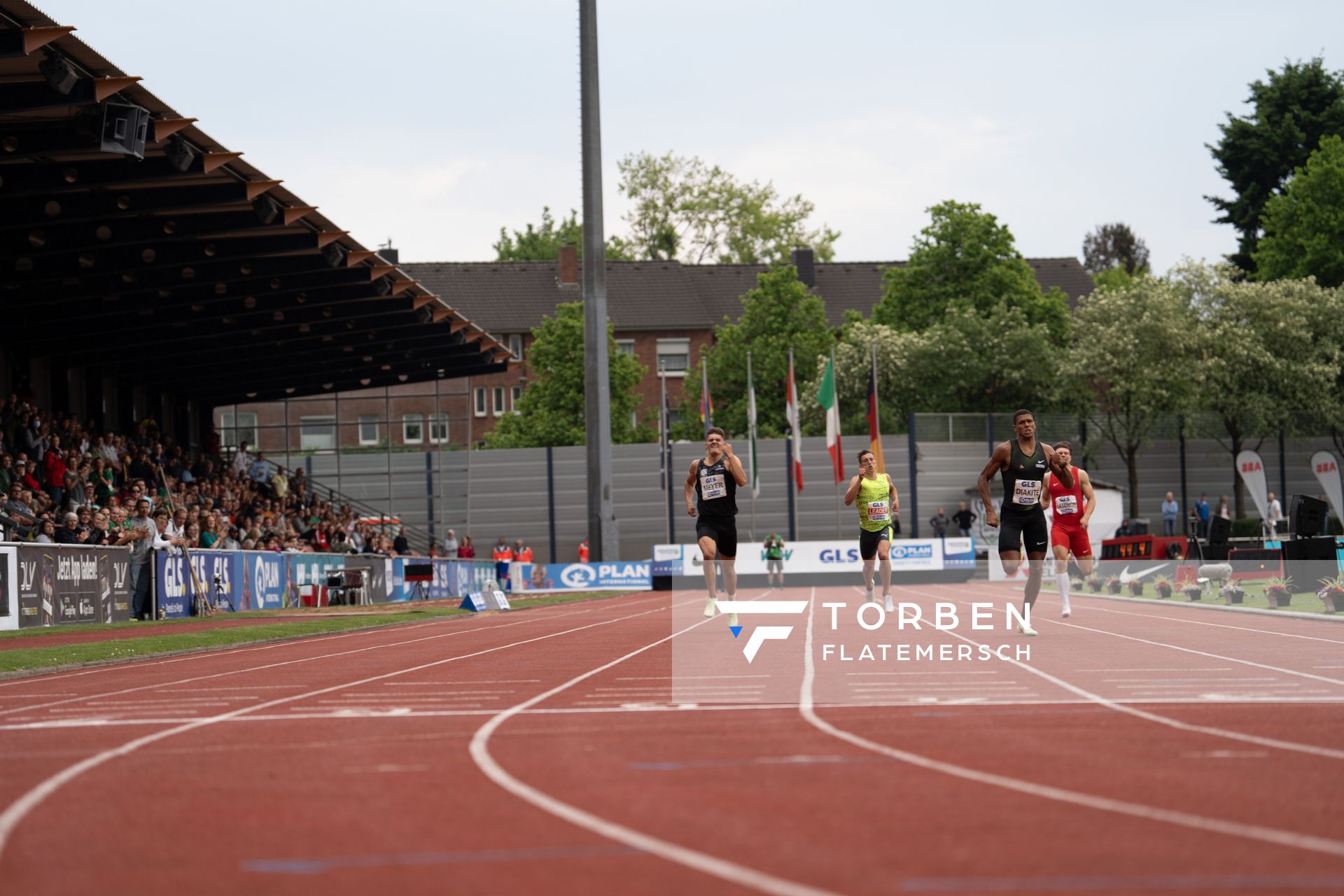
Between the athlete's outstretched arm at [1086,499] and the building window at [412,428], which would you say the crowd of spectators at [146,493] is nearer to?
the building window at [412,428]

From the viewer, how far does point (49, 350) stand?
35500 millimetres

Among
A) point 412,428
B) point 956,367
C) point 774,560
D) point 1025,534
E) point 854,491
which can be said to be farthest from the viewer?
point 956,367

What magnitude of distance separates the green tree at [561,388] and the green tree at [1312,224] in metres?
27.6

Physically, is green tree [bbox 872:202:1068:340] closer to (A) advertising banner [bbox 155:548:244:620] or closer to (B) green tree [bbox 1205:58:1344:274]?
(B) green tree [bbox 1205:58:1344:274]

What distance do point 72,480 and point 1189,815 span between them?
24820mm

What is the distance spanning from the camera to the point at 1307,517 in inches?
919

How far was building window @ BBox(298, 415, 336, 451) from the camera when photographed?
52.1 meters

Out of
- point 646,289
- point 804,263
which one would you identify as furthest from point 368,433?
point 804,263

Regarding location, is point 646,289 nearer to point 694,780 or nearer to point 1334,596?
point 1334,596

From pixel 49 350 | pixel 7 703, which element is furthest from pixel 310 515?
pixel 7 703

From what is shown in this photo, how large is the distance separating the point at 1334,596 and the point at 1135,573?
34.2 feet

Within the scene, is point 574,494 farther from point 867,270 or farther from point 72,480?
point 867,270

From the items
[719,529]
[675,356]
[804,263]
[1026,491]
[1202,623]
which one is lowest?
[1202,623]

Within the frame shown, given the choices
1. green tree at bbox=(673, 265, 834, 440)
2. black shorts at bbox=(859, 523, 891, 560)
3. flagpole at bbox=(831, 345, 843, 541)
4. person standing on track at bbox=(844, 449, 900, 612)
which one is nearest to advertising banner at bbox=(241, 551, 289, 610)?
black shorts at bbox=(859, 523, 891, 560)
